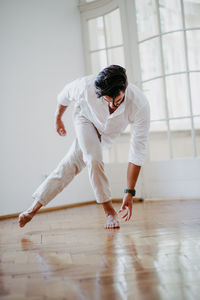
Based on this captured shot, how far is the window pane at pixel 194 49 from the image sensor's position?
3480mm

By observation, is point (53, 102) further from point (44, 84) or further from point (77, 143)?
point (77, 143)

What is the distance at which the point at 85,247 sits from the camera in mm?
1808

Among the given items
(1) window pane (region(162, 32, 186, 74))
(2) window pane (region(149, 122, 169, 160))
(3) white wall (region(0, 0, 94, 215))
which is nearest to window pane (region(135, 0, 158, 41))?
(1) window pane (region(162, 32, 186, 74))

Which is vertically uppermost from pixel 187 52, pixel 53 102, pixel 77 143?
pixel 187 52

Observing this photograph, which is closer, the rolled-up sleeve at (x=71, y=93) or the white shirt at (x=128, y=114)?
the white shirt at (x=128, y=114)

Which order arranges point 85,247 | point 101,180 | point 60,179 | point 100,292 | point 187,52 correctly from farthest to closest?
1. point 187,52
2. point 60,179
3. point 101,180
4. point 85,247
5. point 100,292

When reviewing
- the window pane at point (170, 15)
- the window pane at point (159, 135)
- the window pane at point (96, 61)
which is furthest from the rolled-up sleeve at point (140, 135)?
the window pane at point (96, 61)

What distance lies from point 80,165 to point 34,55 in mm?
1648

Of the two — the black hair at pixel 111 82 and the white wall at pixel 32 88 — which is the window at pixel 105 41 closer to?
the white wall at pixel 32 88

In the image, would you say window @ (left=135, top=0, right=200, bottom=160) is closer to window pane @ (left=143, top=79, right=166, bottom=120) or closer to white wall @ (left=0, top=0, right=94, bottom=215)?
window pane @ (left=143, top=79, right=166, bottom=120)

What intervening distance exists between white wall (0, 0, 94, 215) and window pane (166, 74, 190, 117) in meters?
0.97

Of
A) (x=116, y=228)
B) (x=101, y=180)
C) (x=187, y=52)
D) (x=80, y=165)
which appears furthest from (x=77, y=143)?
(x=187, y=52)

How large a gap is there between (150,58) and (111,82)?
193 cm

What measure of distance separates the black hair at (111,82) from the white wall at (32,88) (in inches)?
67.4
